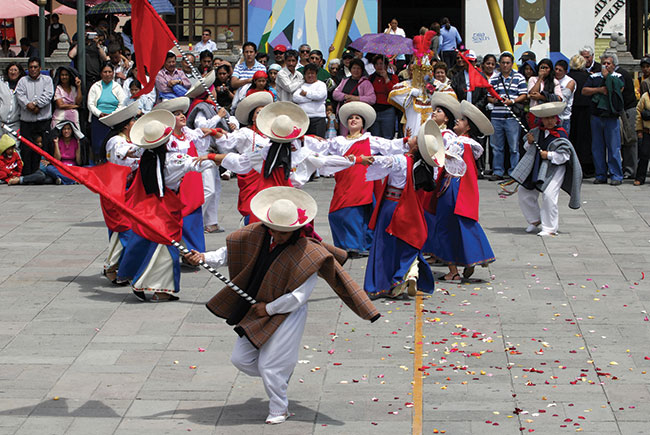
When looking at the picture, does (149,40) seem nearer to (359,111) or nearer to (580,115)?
(359,111)

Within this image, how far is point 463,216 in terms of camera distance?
1131 centimetres

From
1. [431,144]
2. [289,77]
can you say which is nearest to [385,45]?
[289,77]

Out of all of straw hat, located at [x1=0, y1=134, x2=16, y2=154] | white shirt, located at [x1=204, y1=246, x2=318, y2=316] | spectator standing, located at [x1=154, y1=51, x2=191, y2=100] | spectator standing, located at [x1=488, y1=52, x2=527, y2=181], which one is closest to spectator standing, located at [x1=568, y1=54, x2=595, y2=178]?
spectator standing, located at [x1=488, y1=52, x2=527, y2=181]

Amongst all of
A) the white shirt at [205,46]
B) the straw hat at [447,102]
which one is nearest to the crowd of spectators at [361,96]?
the white shirt at [205,46]

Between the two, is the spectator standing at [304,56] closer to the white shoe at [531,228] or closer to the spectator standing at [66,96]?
the spectator standing at [66,96]

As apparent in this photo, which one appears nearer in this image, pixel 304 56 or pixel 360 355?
pixel 360 355

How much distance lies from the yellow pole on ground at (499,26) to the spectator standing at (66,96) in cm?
734

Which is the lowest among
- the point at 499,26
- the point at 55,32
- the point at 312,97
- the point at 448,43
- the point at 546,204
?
the point at 546,204

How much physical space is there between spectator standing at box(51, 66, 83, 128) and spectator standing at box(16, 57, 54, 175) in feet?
0.44

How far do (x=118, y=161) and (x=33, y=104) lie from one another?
277 inches

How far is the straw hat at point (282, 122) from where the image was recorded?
9.92 metres

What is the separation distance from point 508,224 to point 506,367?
6.19m

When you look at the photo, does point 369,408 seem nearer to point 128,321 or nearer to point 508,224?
point 128,321

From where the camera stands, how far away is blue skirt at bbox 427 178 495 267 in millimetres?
11258
